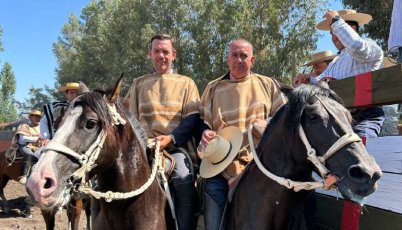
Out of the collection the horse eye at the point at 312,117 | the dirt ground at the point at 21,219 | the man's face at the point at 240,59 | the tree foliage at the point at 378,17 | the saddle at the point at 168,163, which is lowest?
the dirt ground at the point at 21,219

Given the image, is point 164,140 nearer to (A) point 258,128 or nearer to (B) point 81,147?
(A) point 258,128

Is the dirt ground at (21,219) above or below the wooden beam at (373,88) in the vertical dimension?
below

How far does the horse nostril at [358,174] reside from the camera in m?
2.18

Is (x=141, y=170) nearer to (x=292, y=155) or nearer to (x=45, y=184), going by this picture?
(x=45, y=184)

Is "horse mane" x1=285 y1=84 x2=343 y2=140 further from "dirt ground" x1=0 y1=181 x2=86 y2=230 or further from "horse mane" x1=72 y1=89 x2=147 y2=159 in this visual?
"dirt ground" x1=0 y1=181 x2=86 y2=230

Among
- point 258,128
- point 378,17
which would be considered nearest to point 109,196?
point 258,128

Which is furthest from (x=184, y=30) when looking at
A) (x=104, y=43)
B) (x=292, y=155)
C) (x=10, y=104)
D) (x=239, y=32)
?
(x=10, y=104)

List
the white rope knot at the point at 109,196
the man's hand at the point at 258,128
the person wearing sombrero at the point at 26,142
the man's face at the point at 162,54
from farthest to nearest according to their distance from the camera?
the person wearing sombrero at the point at 26,142 → the man's face at the point at 162,54 → the man's hand at the point at 258,128 → the white rope knot at the point at 109,196

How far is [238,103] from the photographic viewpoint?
360 centimetres

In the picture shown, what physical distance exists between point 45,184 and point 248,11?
20700 millimetres

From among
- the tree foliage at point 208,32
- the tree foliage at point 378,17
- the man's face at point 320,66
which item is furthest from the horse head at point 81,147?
the tree foliage at point 208,32

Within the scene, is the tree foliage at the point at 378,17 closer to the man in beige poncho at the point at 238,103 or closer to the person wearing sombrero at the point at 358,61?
the person wearing sombrero at the point at 358,61

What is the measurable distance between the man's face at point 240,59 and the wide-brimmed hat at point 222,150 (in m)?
0.61

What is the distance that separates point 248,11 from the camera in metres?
21.9
